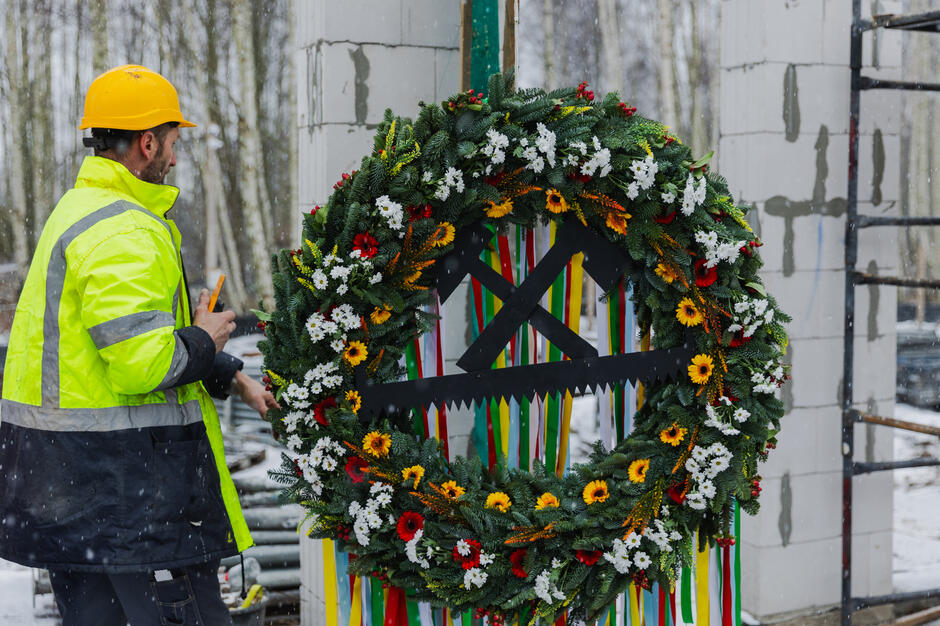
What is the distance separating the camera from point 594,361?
2.76 metres

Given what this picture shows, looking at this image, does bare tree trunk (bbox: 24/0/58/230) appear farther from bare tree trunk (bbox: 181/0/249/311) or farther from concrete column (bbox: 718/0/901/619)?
concrete column (bbox: 718/0/901/619)

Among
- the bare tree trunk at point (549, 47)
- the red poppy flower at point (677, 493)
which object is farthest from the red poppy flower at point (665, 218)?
the bare tree trunk at point (549, 47)

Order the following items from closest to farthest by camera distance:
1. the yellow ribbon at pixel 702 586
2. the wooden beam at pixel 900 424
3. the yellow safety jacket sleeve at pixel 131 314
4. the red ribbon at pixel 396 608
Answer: the yellow safety jacket sleeve at pixel 131 314 < the red ribbon at pixel 396 608 < the yellow ribbon at pixel 702 586 < the wooden beam at pixel 900 424

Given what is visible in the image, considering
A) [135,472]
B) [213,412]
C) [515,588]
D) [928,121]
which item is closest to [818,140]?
[515,588]

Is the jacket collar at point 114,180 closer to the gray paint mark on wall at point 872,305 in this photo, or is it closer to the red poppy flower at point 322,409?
the red poppy flower at point 322,409

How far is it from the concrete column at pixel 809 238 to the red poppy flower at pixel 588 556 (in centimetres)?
178

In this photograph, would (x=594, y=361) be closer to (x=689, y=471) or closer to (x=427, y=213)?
(x=689, y=471)

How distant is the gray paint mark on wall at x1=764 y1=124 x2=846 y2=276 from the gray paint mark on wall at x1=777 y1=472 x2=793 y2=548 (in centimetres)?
88

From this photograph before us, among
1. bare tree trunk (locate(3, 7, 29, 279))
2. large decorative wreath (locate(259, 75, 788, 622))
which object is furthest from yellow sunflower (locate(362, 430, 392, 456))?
bare tree trunk (locate(3, 7, 29, 279))

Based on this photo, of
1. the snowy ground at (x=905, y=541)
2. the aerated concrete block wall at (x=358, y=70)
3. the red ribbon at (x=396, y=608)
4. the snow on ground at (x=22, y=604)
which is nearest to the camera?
the red ribbon at (x=396, y=608)

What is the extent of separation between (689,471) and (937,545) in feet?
12.2

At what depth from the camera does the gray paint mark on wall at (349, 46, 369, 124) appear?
3660 mm

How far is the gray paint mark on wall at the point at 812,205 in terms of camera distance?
408 centimetres

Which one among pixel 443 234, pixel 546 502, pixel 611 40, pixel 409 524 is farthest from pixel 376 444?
pixel 611 40
